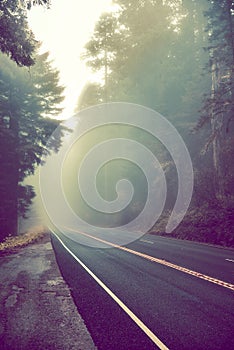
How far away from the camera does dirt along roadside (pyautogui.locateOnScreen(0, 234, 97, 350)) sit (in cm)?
428

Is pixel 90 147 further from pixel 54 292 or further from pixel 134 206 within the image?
pixel 54 292

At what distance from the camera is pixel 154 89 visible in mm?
34188

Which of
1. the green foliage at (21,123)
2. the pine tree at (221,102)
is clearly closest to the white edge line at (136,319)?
the pine tree at (221,102)

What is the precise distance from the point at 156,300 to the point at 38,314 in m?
2.31

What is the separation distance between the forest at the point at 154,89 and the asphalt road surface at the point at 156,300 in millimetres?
7089

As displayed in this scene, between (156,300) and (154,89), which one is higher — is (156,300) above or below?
below

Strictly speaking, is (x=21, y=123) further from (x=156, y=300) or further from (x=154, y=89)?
(x=156, y=300)

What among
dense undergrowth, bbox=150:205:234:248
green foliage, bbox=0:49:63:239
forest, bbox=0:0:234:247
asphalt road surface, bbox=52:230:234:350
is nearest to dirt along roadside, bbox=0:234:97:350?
asphalt road surface, bbox=52:230:234:350

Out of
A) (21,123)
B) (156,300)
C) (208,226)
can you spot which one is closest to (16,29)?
(156,300)

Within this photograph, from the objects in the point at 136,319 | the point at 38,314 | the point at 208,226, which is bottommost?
the point at 38,314

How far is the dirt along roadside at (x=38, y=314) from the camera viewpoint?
4.28 m

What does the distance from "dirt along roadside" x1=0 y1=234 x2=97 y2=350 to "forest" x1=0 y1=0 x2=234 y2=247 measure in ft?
23.5

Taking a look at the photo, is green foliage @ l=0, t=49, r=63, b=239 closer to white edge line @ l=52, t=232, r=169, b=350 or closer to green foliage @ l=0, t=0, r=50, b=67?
green foliage @ l=0, t=0, r=50, b=67

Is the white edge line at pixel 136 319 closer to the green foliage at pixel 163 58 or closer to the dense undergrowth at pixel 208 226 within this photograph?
the dense undergrowth at pixel 208 226
